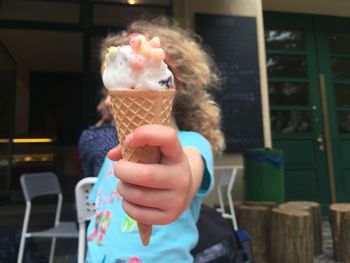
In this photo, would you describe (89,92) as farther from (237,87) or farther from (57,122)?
(57,122)

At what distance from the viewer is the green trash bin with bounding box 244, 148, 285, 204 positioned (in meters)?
4.61

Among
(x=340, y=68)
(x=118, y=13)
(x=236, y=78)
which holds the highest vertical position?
(x=118, y=13)

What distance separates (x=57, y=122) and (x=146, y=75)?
27.0 ft

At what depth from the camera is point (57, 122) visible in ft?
28.1

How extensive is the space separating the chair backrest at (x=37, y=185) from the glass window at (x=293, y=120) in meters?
3.62

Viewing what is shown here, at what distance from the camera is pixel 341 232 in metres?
4.09

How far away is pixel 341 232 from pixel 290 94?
277 cm

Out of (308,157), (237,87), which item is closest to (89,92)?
(237,87)

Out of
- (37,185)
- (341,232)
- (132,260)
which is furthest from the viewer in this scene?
(341,232)

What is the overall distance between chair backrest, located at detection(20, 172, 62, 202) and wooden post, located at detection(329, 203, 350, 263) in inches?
114

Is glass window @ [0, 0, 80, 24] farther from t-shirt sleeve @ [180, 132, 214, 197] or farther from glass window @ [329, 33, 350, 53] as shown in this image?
t-shirt sleeve @ [180, 132, 214, 197]

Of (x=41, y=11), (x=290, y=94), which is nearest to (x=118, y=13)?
(x=41, y=11)

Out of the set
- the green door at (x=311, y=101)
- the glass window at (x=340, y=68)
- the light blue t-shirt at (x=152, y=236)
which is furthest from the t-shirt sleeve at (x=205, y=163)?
the glass window at (x=340, y=68)

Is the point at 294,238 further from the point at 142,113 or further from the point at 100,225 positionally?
the point at 142,113
